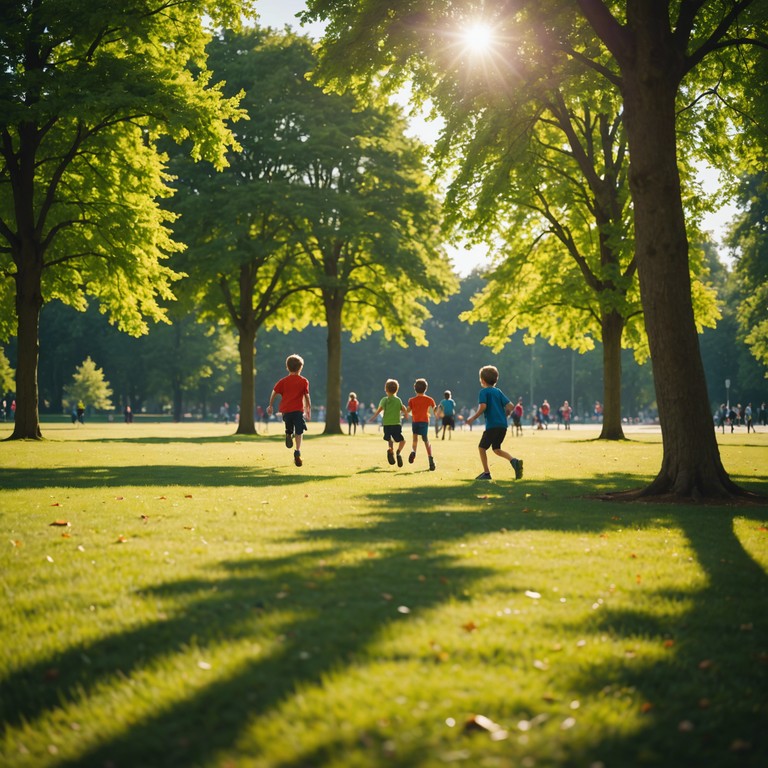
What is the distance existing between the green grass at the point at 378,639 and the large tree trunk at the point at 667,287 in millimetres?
2099

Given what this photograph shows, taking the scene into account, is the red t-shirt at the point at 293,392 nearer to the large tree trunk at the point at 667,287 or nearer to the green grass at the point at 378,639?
the green grass at the point at 378,639

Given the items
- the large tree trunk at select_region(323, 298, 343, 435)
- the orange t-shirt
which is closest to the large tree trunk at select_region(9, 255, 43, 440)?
the orange t-shirt

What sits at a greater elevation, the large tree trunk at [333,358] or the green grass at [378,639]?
the large tree trunk at [333,358]

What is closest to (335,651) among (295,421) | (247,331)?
(295,421)

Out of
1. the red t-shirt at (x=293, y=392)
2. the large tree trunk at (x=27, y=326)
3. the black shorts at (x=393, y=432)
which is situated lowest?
the black shorts at (x=393, y=432)

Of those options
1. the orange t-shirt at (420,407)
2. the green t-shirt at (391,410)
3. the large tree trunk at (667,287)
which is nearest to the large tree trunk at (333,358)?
the green t-shirt at (391,410)

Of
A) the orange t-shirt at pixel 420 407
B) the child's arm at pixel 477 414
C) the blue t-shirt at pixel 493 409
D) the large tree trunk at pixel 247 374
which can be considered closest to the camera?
the child's arm at pixel 477 414

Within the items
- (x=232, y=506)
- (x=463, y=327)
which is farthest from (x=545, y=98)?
(x=463, y=327)

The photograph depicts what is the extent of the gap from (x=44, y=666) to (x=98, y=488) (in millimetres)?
8746

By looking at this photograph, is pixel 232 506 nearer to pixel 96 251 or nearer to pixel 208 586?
pixel 208 586

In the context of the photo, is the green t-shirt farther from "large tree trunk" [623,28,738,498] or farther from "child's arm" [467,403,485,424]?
"large tree trunk" [623,28,738,498]

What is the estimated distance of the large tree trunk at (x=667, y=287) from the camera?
1146 centimetres

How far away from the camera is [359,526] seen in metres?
8.57

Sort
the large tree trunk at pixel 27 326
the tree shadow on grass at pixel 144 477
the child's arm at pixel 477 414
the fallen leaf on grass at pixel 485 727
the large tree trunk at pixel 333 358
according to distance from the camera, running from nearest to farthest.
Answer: the fallen leaf on grass at pixel 485 727 < the child's arm at pixel 477 414 < the tree shadow on grass at pixel 144 477 < the large tree trunk at pixel 27 326 < the large tree trunk at pixel 333 358
